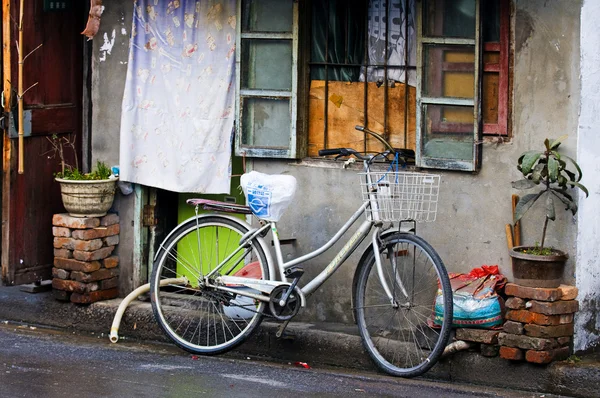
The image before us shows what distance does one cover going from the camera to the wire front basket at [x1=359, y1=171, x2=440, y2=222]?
311 inches

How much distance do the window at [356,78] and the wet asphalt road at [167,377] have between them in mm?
1656

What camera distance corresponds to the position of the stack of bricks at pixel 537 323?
7523mm

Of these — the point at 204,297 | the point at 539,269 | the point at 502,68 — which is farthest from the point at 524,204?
the point at 204,297

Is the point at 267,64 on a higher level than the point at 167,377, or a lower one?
higher

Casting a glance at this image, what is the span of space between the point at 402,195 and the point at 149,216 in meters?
2.53

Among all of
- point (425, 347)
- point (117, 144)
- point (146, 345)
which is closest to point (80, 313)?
point (146, 345)

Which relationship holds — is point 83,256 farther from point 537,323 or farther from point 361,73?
point 537,323

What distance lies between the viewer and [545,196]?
7609mm

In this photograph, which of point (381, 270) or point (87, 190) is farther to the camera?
point (87, 190)

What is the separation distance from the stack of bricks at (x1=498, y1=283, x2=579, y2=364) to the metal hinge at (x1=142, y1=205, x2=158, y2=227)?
332cm

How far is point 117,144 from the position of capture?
31.4 ft

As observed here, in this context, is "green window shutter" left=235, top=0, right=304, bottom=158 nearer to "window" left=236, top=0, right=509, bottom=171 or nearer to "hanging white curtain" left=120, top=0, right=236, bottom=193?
"window" left=236, top=0, right=509, bottom=171

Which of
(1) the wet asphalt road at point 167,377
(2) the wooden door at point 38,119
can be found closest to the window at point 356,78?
(1) the wet asphalt road at point 167,377

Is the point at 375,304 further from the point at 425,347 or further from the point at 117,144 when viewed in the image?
the point at 117,144
